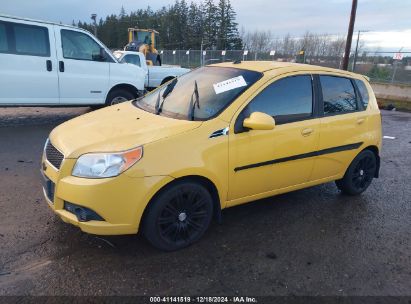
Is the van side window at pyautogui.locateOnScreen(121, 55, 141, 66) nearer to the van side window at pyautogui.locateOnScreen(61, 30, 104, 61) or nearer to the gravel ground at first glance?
the van side window at pyautogui.locateOnScreen(61, 30, 104, 61)

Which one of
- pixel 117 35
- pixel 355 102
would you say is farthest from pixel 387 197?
pixel 117 35

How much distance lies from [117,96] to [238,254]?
21.9 feet

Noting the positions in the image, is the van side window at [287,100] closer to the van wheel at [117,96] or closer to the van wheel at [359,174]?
the van wheel at [359,174]

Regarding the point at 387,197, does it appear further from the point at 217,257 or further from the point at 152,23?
the point at 152,23

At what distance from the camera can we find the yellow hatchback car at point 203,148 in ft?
9.84

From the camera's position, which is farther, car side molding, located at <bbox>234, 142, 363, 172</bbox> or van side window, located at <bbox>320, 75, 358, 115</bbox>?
van side window, located at <bbox>320, 75, 358, 115</bbox>

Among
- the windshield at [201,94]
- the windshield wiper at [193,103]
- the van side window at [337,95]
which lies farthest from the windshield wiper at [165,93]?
the van side window at [337,95]

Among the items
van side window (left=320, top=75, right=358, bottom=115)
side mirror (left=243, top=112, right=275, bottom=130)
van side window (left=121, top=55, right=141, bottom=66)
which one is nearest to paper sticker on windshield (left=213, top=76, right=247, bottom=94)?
side mirror (left=243, top=112, right=275, bottom=130)

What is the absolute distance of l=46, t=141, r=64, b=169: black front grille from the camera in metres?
3.17

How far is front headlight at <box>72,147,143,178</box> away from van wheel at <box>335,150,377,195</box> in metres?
2.95

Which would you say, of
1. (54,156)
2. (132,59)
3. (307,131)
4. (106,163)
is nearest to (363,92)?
(307,131)

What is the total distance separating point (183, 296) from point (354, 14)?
18.9 m

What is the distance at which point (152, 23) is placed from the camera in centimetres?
7419

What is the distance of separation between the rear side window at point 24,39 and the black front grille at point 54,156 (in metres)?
4.98
